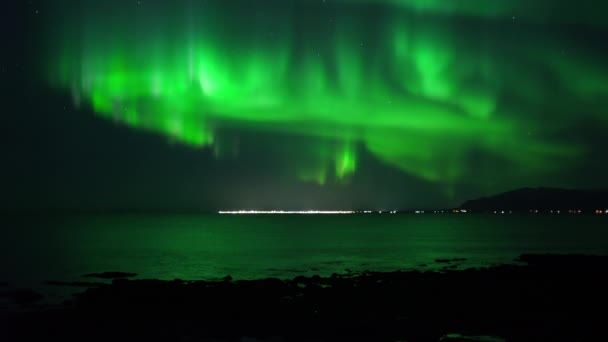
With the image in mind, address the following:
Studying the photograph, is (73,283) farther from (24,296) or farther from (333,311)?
(333,311)

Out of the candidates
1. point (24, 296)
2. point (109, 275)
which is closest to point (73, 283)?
point (109, 275)

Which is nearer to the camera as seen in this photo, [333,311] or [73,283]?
[333,311]

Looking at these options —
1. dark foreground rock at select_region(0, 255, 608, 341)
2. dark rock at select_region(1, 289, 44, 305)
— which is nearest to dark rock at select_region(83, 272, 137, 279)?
dark rock at select_region(1, 289, 44, 305)

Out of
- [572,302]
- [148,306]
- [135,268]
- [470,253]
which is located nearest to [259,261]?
[135,268]

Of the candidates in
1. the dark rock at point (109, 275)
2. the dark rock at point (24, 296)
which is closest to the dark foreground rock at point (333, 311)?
the dark rock at point (24, 296)

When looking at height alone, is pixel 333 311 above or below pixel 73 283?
below

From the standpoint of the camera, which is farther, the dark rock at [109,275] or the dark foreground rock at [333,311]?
the dark rock at [109,275]

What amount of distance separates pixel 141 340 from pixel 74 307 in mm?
6106

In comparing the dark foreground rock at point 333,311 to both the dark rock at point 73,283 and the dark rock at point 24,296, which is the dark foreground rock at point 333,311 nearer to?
the dark rock at point 24,296

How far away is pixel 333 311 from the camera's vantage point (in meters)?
19.7

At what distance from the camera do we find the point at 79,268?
37812 mm

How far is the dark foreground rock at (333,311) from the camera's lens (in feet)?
55.2

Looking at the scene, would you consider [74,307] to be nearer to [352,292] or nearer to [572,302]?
[352,292]

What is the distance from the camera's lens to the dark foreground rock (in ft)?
55.2
